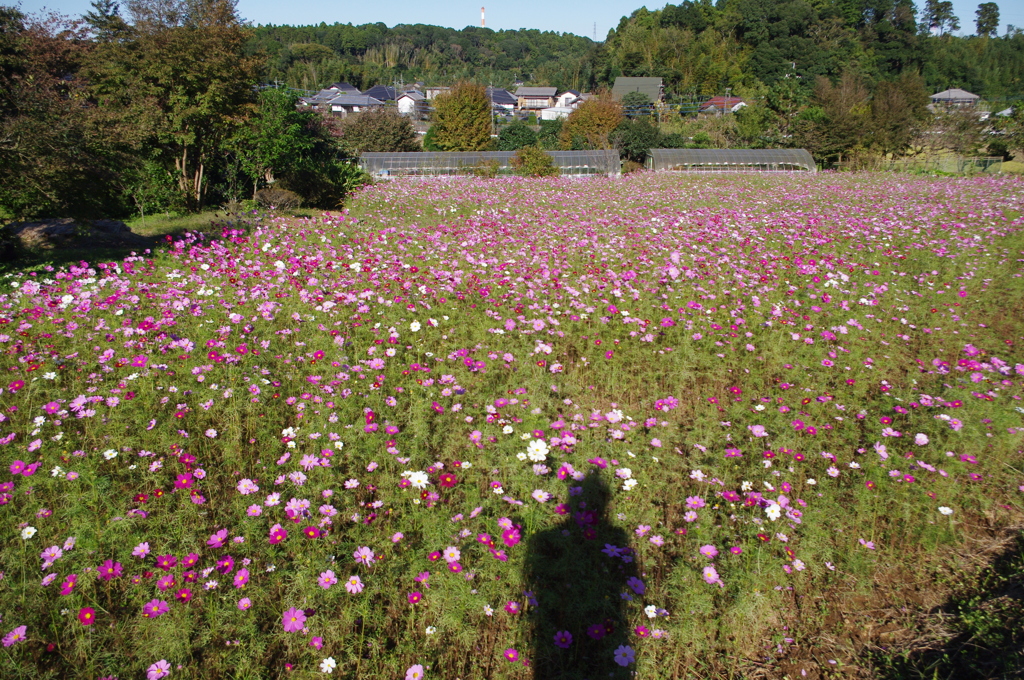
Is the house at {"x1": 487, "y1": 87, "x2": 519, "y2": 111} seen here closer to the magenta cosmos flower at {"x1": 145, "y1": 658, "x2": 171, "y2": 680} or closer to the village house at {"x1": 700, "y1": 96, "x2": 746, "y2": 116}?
the village house at {"x1": 700, "y1": 96, "x2": 746, "y2": 116}

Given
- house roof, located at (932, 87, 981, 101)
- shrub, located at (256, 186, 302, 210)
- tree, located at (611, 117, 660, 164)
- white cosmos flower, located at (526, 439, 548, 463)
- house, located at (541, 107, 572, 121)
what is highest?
house, located at (541, 107, 572, 121)

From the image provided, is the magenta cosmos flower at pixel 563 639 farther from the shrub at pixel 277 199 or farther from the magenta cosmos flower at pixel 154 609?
the shrub at pixel 277 199

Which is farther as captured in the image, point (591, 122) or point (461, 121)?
point (461, 121)

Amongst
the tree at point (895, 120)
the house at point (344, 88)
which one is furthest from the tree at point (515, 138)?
the house at point (344, 88)

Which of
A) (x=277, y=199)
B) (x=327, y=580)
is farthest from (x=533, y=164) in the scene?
(x=327, y=580)

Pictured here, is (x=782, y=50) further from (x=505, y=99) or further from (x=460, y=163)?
(x=460, y=163)

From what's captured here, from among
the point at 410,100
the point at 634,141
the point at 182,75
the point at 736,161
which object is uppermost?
the point at 410,100

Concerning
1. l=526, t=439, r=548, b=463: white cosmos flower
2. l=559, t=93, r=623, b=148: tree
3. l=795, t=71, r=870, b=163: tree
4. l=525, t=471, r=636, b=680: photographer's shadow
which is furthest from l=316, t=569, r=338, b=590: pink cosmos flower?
l=559, t=93, r=623, b=148: tree

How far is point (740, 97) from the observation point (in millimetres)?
57500

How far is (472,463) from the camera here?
282 cm

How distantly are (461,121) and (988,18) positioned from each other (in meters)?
109

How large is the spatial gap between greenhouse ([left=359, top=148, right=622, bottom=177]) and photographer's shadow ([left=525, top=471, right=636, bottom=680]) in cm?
2115

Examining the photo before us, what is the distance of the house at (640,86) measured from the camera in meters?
64.7

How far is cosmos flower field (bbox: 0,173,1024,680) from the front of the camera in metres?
2.03
